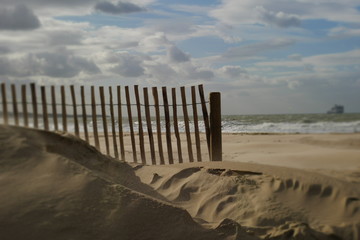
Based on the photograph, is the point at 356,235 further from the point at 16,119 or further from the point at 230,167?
the point at 16,119

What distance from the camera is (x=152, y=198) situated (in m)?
3.05

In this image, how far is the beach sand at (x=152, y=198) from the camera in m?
2.65

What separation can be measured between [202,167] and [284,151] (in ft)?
26.7

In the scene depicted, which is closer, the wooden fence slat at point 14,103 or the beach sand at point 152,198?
the beach sand at point 152,198

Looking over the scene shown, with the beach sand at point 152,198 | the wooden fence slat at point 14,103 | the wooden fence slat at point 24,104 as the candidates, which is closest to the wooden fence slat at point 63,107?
the wooden fence slat at point 24,104

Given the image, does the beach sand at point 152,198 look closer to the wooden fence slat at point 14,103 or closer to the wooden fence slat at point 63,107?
the wooden fence slat at point 63,107

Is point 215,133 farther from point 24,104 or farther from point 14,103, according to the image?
point 14,103

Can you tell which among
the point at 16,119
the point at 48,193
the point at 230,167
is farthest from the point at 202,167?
the point at 16,119

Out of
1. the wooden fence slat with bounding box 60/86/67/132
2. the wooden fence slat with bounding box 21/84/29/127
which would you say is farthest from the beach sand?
the wooden fence slat with bounding box 21/84/29/127

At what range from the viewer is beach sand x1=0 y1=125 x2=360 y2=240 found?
8.71 ft

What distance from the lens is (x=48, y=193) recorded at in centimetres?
279

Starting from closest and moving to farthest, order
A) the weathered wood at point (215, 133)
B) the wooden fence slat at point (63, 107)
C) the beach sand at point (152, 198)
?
the beach sand at point (152, 198) → the weathered wood at point (215, 133) → the wooden fence slat at point (63, 107)

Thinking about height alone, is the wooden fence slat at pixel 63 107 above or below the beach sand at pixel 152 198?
above

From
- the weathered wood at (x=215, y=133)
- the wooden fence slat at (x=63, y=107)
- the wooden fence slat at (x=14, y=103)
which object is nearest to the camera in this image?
the weathered wood at (x=215, y=133)
